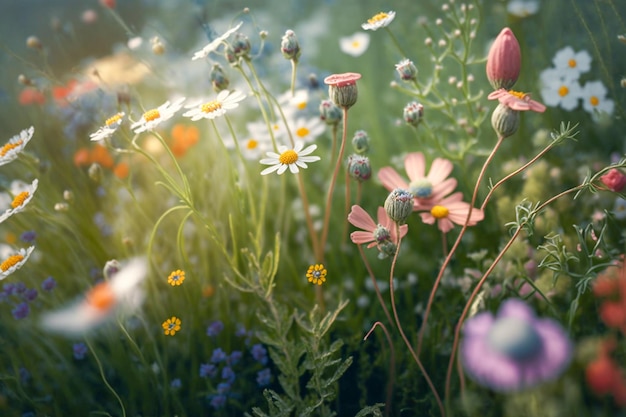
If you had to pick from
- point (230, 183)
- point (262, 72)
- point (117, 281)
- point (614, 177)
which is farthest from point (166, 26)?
point (614, 177)

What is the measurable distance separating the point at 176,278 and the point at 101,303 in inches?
6.7

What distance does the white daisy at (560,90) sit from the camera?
1.14 metres

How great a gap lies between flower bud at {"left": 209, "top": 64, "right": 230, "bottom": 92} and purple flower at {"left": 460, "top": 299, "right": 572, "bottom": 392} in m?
0.65

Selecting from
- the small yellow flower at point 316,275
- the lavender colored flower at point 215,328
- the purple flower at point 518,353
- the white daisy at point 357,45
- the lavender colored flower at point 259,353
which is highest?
the white daisy at point 357,45

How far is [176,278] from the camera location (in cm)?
92

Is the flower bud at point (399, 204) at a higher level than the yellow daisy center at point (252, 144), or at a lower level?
A: higher

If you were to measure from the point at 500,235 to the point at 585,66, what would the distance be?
0.41 metres

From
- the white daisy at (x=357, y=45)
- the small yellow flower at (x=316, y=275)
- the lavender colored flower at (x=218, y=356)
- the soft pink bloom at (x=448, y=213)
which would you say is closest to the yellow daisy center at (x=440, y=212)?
the soft pink bloom at (x=448, y=213)

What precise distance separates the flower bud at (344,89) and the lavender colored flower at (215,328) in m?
0.49

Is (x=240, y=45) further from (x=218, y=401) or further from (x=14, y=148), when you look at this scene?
(x=218, y=401)

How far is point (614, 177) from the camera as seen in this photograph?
0.81 metres

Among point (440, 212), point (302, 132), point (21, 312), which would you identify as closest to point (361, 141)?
point (440, 212)

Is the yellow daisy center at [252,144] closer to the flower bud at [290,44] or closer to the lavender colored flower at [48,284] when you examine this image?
the flower bud at [290,44]

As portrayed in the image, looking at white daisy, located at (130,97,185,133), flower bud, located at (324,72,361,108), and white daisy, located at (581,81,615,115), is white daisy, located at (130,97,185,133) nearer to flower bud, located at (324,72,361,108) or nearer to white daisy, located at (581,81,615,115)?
flower bud, located at (324,72,361,108)
